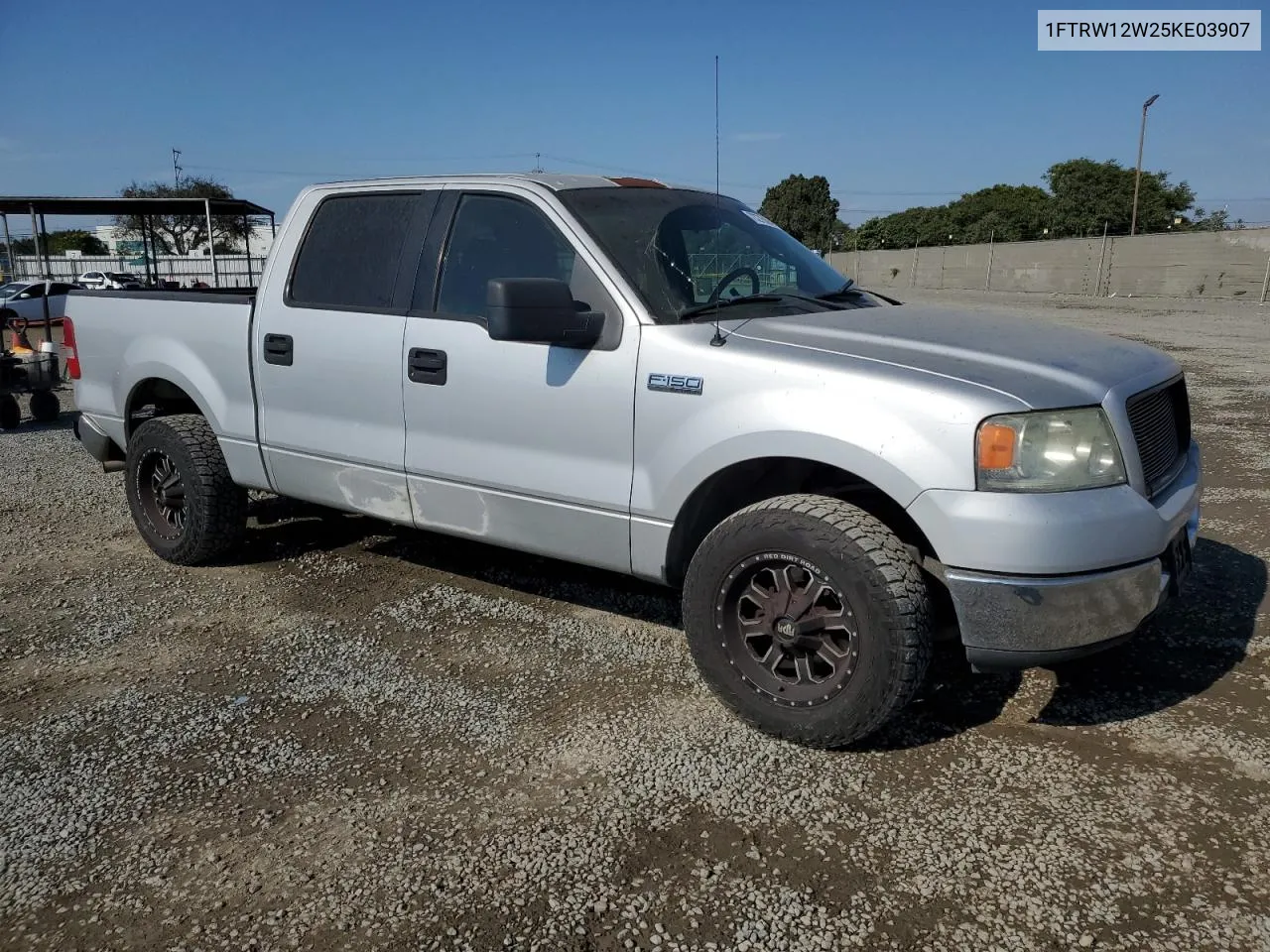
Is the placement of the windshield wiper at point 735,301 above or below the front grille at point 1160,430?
above

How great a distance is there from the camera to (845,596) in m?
3.04

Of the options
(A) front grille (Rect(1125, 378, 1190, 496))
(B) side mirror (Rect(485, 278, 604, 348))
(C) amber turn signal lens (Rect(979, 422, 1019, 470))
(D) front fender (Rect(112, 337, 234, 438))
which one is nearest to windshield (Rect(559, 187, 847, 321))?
(B) side mirror (Rect(485, 278, 604, 348))

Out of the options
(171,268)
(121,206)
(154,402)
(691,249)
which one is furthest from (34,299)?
(691,249)

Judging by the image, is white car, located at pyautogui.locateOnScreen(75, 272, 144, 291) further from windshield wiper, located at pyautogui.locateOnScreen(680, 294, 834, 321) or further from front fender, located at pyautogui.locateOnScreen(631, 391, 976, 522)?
front fender, located at pyautogui.locateOnScreen(631, 391, 976, 522)

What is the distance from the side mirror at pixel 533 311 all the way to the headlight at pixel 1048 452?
1.48m

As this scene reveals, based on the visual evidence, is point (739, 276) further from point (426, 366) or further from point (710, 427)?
point (426, 366)

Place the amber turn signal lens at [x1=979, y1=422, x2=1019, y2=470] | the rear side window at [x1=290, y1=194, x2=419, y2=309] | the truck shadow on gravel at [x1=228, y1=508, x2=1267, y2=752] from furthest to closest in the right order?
the rear side window at [x1=290, y1=194, x2=419, y2=309] → the truck shadow on gravel at [x1=228, y1=508, x2=1267, y2=752] → the amber turn signal lens at [x1=979, y1=422, x2=1019, y2=470]

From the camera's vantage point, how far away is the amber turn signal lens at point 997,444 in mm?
2807

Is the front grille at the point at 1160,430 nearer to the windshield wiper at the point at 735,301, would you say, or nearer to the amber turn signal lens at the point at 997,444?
the amber turn signal lens at the point at 997,444

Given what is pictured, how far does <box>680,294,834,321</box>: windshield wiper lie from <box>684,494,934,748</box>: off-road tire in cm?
79

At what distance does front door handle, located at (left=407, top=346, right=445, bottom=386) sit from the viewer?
3.96m

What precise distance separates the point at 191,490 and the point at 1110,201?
7313cm

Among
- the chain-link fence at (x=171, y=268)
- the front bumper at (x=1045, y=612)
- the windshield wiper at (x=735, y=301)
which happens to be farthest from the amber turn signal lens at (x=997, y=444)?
the chain-link fence at (x=171, y=268)

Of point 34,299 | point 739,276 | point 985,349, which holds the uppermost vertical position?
point 739,276
